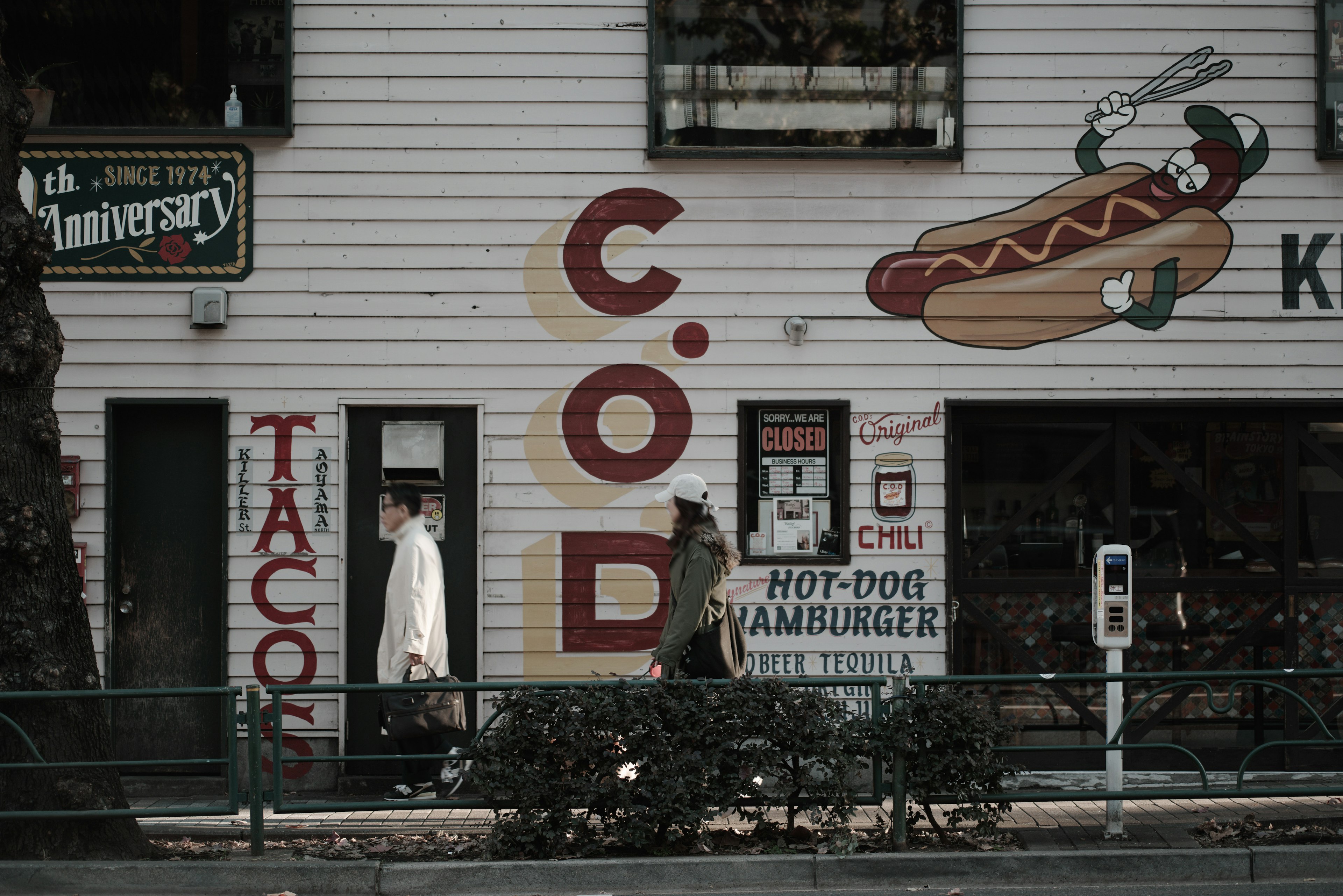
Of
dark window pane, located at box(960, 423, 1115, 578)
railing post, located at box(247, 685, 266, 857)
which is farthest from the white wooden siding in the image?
railing post, located at box(247, 685, 266, 857)

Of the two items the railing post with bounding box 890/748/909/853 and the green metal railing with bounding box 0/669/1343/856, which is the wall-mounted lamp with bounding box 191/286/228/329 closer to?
the green metal railing with bounding box 0/669/1343/856

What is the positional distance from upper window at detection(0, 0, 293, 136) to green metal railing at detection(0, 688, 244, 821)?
13.3ft

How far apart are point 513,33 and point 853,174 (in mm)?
2579

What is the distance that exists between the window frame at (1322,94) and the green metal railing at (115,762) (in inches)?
308

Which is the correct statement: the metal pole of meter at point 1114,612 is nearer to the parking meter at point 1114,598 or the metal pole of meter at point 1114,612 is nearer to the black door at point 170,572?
the parking meter at point 1114,598

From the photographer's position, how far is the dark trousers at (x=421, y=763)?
675 cm

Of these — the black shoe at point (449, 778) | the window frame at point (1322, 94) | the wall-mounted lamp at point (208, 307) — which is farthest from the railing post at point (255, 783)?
the window frame at point (1322, 94)

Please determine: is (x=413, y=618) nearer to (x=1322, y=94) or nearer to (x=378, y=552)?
(x=378, y=552)

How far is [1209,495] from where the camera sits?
7.69 meters

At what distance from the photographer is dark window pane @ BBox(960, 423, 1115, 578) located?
25.2 feet

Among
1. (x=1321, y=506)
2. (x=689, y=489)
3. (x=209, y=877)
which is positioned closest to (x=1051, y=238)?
(x=1321, y=506)

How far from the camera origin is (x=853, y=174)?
760cm

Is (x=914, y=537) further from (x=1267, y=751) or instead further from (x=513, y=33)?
(x=513, y=33)

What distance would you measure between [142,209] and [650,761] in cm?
523
